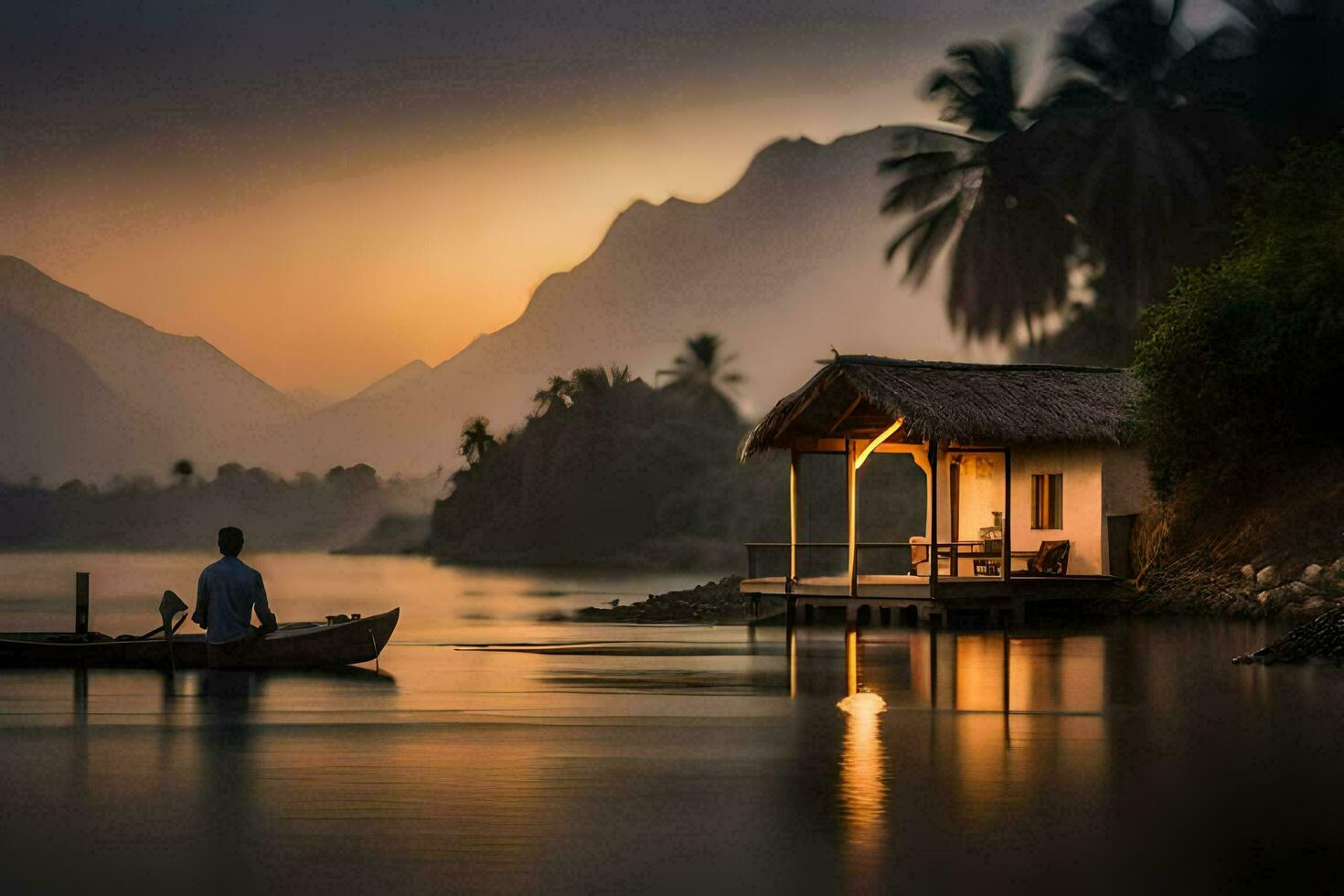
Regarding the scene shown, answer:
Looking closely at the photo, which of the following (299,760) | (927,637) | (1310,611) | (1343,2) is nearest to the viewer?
(299,760)

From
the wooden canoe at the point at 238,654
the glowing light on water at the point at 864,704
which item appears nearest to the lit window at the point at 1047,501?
the wooden canoe at the point at 238,654

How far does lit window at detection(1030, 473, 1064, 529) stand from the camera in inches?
1346

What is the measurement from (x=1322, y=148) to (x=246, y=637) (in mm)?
25028

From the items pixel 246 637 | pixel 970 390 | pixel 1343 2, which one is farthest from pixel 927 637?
pixel 1343 2

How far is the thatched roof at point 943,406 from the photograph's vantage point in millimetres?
29208

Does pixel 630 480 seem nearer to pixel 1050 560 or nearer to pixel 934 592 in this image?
pixel 1050 560

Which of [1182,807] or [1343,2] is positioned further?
[1343,2]

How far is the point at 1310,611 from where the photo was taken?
2925 centimetres

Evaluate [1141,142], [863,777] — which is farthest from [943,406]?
[1141,142]

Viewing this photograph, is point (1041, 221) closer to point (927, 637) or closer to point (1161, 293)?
point (1161, 293)

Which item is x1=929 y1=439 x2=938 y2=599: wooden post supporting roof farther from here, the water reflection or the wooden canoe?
the wooden canoe

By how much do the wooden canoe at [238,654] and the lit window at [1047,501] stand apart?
1518 centimetres

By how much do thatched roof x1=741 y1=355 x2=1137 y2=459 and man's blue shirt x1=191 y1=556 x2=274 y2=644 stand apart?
38.7 ft

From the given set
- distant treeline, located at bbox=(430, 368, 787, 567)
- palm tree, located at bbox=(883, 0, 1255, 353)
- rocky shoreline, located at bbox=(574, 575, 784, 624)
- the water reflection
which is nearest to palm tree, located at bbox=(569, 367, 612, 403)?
distant treeline, located at bbox=(430, 368, 787, 567)
